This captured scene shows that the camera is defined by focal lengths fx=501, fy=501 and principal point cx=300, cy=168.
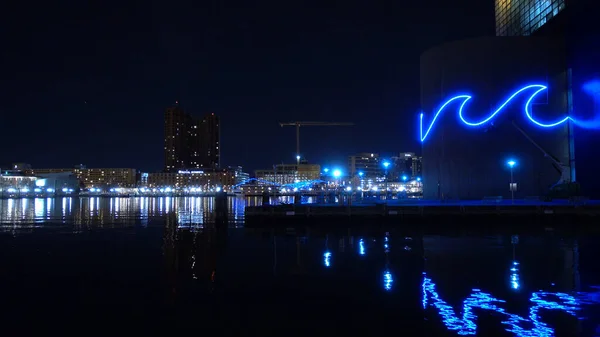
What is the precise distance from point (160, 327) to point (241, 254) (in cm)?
1306

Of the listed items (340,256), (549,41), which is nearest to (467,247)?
(340,256)

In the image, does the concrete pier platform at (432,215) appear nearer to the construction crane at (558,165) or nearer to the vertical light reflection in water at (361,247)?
the construction crane at (558,165)

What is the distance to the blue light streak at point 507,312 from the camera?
1149 centimetres

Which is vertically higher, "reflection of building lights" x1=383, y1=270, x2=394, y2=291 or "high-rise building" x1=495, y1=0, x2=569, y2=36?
"high-rise building" x1=495, y1=0, x2=569, y2=36

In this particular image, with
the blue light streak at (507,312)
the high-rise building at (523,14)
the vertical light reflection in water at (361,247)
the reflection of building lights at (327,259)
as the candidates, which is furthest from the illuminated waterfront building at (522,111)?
the blue light streak at (507,312)

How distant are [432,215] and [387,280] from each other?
26427 millimetres

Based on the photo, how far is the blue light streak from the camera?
11492 millimetres

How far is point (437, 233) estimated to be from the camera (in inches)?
1380

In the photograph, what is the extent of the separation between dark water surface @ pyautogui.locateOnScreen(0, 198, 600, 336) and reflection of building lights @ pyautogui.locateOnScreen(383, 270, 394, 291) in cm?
4

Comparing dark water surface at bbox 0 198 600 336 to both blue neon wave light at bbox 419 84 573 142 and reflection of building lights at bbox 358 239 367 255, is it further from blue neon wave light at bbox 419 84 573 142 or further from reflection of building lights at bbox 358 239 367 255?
blue neon wave light at bbox 419 84 573 142

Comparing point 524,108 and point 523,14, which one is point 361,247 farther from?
point 523,14

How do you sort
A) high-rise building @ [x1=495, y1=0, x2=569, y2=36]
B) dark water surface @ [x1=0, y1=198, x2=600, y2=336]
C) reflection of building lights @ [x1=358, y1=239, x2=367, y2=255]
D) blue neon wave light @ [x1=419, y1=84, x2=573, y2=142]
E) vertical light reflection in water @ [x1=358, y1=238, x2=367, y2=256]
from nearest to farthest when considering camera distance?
dark water surface @ [x1=0, y1=198, x2=600, y2=336], vertical light reflection in water @ [x1=358, y1=238, x2=367, y2=256], reflection of building lights @ [x1=358, y1=239, x2=367, y2=255], blue neon wave light @ [x1=419, y1=84, x2=573, y2=142], high-rise building @ [x1=495, y1=0, x2=569, y2=36]

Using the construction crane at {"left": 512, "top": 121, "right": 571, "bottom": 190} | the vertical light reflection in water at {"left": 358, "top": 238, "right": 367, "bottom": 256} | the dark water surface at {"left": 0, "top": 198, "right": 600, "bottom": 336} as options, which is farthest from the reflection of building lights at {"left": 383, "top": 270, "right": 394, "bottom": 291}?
the construction crane at {"left": 512, "top": 121, "right": 571, "bottom": 190}

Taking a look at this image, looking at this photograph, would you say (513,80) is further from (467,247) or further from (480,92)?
(467,247)
